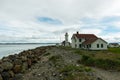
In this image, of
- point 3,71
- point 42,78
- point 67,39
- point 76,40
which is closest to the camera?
point 42,78

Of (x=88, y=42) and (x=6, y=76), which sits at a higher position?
(x=88, y=42)

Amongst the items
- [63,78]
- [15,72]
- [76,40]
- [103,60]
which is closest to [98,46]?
[76,40]

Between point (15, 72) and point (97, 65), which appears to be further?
point (97, 65)

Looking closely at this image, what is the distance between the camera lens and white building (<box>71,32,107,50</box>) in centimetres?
4483

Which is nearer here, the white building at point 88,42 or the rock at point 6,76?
the rock at point 6,76

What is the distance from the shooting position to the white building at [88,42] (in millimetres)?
44828

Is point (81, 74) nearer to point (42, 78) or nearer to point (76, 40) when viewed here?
point (42, 78)

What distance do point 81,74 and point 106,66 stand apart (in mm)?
6005

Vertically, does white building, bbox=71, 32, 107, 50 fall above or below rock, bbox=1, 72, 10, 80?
above

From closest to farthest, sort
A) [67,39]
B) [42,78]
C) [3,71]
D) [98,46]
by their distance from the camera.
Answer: [42,78] < [3,71] < [98,46] < [67,39]

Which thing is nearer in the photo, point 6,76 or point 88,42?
point 6,76

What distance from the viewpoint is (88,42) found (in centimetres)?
4647

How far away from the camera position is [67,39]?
75.1m

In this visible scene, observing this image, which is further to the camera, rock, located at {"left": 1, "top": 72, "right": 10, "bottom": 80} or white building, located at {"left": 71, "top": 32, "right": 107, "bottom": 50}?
white building, located at {"left": 71, "top": 32, "right": 107, "bottom": 50}
